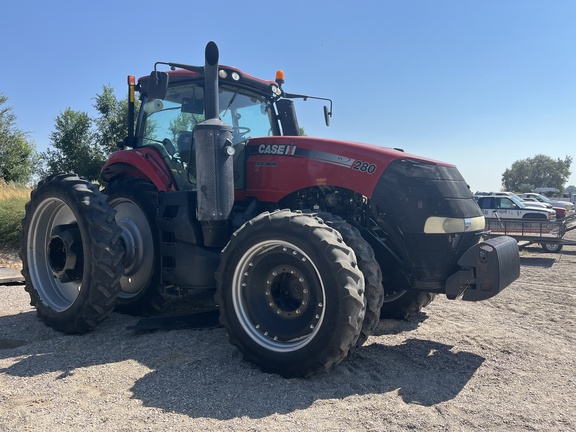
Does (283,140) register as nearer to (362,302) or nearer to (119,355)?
(362,302)

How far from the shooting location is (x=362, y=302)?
10.8 feet

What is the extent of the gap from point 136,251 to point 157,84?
1924 mm

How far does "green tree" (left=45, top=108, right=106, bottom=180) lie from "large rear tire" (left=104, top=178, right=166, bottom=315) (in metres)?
20.1

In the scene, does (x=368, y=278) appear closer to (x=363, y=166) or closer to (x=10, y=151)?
(x=363, y=166)

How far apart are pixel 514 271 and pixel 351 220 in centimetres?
144

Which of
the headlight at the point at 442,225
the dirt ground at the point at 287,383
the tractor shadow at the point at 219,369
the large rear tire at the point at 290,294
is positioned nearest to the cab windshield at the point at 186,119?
the large rear tire at the point at 290,294

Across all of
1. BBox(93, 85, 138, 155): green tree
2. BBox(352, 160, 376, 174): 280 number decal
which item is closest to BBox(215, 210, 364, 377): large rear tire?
BBox(352, 160, 376, 174): 280 number decal

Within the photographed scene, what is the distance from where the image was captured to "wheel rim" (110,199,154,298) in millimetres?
5242

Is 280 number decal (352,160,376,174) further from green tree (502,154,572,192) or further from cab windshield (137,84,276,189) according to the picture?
green tree (502,154,572,192)

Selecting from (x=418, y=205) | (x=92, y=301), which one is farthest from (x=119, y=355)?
(x=418, y=205)

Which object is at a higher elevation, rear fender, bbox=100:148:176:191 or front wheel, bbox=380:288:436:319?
rear fender, bbox=100:148:176:191

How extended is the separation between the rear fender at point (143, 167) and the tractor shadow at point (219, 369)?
160 centimetres

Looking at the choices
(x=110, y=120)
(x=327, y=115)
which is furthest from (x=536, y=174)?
(x=327, y=115)

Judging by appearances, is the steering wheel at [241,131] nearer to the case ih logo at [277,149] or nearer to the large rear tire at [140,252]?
the case ih logo at [277,149]
